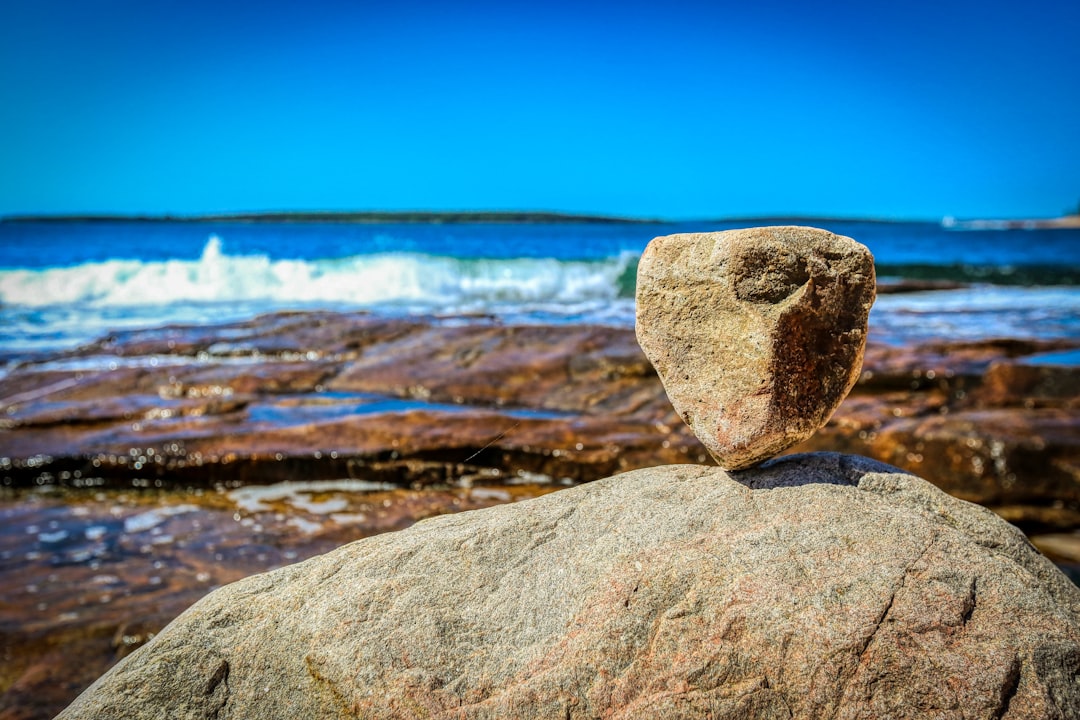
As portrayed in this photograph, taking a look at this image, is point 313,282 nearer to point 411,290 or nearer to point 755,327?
point 411,290

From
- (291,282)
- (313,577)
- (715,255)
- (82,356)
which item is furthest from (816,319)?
(291,282)

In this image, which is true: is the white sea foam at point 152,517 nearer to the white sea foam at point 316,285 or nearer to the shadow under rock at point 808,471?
the shadow under rock at point 808,471

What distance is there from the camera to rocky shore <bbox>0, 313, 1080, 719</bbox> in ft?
15.3

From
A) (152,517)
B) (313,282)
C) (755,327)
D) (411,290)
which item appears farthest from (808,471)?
(313,282)

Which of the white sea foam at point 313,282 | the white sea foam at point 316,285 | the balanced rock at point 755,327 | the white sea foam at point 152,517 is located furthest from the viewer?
the white sea foam at point 313,282

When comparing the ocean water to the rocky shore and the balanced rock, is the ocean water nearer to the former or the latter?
the rocky shore

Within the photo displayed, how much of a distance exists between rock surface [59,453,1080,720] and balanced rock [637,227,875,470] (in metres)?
0.26

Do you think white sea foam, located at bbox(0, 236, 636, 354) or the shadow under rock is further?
white sea foam, located at bbox(0, 236, 636, 354)

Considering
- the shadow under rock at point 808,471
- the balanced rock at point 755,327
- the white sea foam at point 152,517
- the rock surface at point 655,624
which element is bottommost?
the white sea foam at point 152,517

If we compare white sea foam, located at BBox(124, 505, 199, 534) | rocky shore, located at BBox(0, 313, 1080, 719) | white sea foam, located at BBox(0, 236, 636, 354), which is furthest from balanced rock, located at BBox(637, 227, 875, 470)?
white sea foam, located at BBox(0, 236, 636, 354)

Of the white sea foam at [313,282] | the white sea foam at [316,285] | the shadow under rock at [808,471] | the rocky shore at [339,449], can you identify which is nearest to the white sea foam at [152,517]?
the rocky shore at [339,449]

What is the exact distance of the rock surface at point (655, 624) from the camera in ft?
7.35

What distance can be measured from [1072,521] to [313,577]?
5.00 meters

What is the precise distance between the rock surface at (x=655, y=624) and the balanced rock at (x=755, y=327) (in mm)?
257
